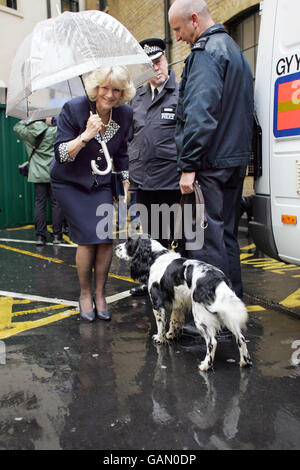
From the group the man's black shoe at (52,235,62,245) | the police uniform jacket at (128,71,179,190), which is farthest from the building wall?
the man's black shoe at (52,235,62,245)

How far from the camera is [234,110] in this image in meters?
3.29

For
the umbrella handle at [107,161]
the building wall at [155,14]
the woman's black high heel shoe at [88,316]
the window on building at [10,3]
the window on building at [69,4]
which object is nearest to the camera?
the umbrella handle at [107,161]

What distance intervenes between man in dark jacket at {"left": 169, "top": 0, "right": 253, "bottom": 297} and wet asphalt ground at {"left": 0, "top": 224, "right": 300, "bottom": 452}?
0.76 metres

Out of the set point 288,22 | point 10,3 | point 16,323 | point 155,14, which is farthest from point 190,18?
point 10,3

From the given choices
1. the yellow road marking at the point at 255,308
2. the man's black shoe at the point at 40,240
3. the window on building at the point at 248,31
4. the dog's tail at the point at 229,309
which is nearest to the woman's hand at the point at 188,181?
the dog's tail at the point at 229,309

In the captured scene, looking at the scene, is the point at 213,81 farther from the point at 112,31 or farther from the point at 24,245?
the point at 24,245

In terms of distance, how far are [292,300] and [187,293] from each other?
1.68 metres

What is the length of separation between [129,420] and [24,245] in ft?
19.2

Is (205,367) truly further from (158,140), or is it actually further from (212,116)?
(158,140)

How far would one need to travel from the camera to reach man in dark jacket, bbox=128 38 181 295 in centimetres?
438

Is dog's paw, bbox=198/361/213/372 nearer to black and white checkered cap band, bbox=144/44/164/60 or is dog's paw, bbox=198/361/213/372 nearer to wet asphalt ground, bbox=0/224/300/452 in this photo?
wet asphalt ground, bbox=0/224/300/452

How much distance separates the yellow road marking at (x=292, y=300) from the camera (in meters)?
4.18

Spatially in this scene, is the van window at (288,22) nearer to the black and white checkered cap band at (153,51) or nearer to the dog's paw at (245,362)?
the black and white checkered cap band at (153,51)

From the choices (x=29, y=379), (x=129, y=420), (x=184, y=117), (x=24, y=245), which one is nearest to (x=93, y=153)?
(x=184, y=117)
